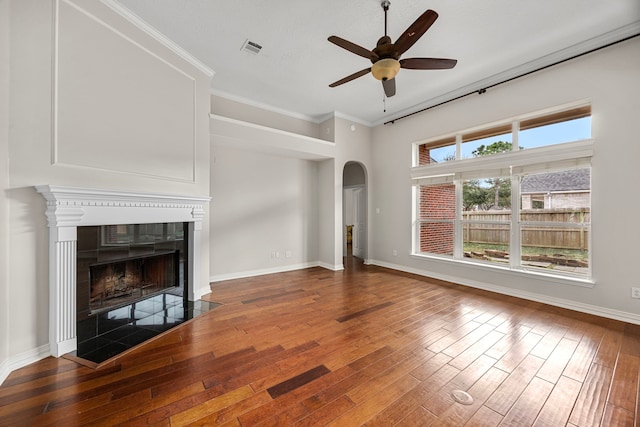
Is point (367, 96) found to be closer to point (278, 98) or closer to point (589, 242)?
point (278, 98)

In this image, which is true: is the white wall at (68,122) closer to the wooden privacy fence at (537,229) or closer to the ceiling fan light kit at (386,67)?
the ceiling fan light kit at (386,67)

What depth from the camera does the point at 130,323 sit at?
2756 mm

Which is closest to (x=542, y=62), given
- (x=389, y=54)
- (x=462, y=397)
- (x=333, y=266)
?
(x=389, y=54)

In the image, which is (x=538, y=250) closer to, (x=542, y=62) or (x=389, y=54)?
(x=542, y=62)

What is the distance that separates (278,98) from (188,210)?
270 centimetres

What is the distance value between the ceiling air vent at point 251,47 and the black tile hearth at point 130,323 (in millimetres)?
3488

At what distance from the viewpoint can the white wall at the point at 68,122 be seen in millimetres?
2018

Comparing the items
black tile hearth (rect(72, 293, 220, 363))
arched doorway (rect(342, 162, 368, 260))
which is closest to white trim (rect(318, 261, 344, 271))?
arched doorway (rect(342, 162, 368, 260))

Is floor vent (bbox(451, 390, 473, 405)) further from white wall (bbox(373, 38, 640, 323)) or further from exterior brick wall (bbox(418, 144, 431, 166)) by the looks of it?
exterior brick wall (bbox(418, 144, 431, 166))

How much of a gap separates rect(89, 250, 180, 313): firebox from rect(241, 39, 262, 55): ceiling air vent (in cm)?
293

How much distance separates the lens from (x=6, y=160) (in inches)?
77.6

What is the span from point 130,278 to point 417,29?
4079 millimetres

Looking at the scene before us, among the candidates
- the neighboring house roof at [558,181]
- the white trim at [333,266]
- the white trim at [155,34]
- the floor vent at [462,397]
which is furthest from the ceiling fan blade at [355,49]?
the white trim at [333,266]

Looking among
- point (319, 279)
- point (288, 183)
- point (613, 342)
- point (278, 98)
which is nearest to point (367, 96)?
point (278, 98)
